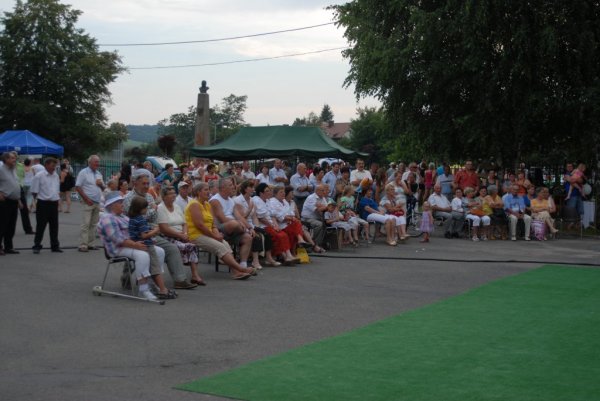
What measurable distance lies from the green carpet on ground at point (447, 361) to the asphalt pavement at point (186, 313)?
0.35 meters

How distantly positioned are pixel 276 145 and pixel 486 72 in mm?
7061

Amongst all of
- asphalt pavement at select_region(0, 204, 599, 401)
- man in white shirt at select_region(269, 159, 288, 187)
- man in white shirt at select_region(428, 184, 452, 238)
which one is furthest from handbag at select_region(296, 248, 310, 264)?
man in white shirt at select_region(428, 184, 452, 238)

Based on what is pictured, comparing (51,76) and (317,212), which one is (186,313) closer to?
(317,212)

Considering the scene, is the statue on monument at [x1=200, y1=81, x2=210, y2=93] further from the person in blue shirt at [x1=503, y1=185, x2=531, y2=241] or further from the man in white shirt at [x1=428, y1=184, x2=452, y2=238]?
the person in blue shirt at [x1=503, y1=185, x2=531, y2=241]

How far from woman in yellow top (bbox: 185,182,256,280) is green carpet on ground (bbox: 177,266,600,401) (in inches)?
133

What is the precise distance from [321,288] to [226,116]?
116 meters

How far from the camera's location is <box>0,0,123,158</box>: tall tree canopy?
5916cm

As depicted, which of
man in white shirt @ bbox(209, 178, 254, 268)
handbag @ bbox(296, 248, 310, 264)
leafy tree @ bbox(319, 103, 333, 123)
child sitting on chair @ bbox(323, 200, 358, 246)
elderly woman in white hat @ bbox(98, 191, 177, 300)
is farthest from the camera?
leafy tree @ bbox(319, 103, 333, 123)

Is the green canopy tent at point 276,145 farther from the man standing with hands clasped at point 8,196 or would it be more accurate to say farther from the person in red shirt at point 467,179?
the man standing with hands clasped at point 8,196

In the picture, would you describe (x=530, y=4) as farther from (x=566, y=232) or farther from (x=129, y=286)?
(x=129, y=286)

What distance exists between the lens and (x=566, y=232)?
68.8ft

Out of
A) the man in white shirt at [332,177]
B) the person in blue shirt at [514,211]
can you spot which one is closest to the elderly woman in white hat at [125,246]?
the man in white shirt at [332,177]

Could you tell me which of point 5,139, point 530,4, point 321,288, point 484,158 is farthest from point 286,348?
point 5,139

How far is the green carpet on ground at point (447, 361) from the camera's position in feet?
20.2
